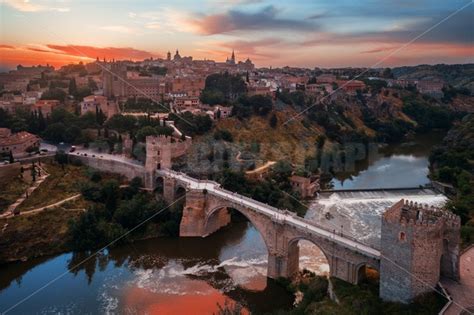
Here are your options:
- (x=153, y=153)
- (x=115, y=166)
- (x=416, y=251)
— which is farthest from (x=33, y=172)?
(x=416, y=251)

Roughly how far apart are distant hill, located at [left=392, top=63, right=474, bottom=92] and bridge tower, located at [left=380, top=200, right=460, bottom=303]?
64601 millimetres

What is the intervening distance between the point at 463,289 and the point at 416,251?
1.49m

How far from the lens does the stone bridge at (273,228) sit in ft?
42.3

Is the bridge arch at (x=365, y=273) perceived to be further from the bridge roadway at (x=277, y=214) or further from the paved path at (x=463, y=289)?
the paved path at (x=463, y=289)

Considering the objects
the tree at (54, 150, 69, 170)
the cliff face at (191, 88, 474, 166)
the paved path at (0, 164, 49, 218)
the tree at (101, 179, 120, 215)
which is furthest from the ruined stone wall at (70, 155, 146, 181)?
the cliff face at (191, 88, 474, 166)

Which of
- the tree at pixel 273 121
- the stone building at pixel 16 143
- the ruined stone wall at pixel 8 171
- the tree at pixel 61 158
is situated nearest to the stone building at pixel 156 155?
the tree at pixel 61 158

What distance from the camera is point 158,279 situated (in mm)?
15961

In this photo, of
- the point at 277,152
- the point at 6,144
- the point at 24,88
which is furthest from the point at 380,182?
the point at 24,88

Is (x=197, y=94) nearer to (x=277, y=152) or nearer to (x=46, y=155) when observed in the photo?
(x=277, y=152)

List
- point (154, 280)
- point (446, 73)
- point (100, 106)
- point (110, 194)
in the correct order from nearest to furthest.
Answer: point (154, 280) → point (110, 194) → point (100, 106) → point (446, 73)

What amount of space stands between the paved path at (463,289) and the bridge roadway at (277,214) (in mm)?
1953

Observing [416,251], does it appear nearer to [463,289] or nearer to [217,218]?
[463,289]

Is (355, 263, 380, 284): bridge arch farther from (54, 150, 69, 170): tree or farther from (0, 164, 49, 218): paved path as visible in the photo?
(54, 150, 69, 170): tree

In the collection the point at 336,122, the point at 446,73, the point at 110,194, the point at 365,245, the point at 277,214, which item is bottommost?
the point at 110,194
